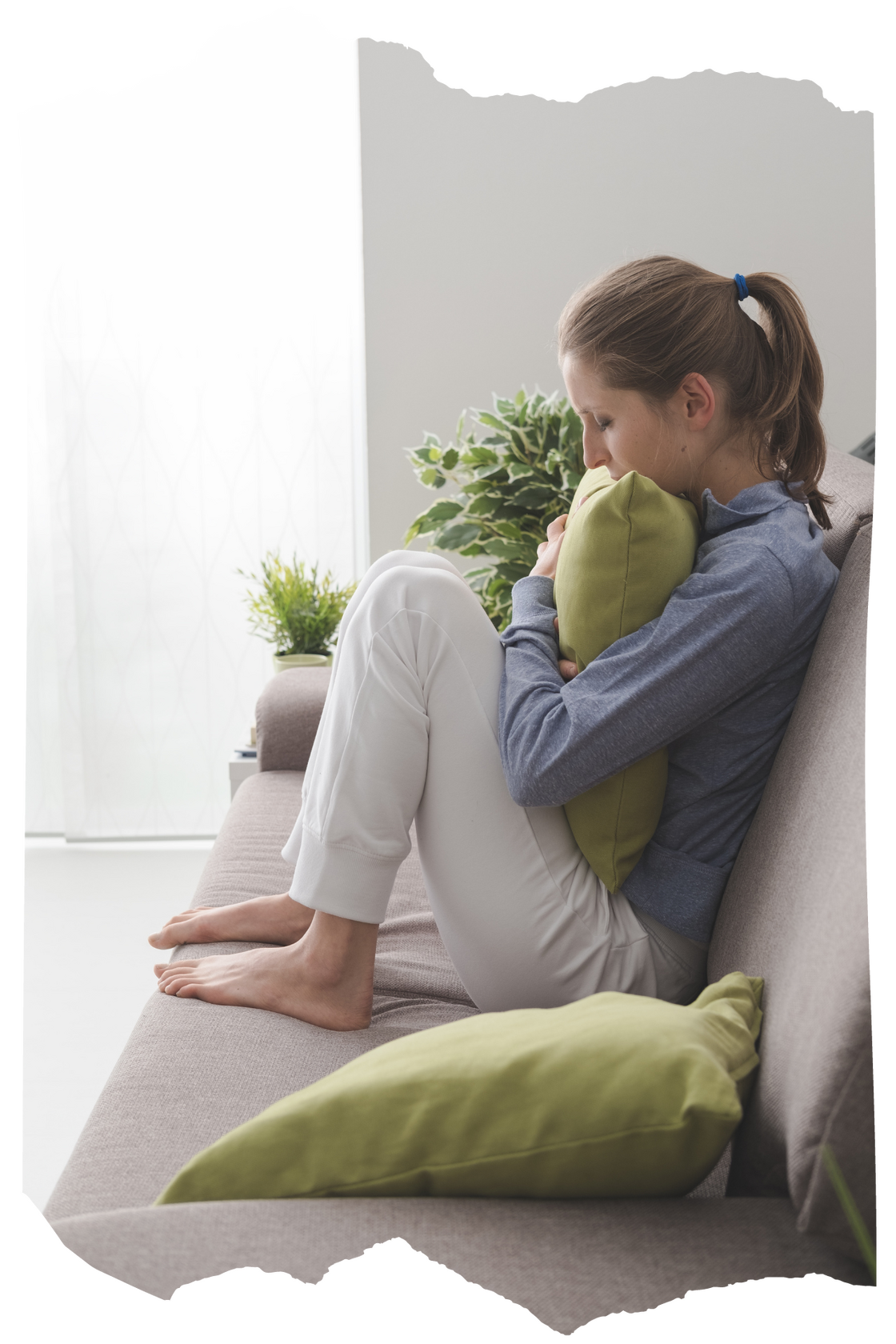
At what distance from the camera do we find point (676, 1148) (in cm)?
61

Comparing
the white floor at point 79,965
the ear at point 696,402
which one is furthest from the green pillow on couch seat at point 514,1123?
the white floor at point 79,965

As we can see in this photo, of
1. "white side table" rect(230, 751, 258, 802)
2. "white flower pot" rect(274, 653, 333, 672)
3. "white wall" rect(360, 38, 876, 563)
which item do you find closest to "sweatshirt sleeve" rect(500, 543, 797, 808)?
"white side table" rect(230, 751, 258, 802)

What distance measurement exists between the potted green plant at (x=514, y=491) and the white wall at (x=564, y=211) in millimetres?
721

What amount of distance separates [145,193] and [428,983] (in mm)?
2591

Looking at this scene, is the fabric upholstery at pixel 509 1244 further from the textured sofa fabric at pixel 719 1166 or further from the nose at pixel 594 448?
the nose at pixel 594 448

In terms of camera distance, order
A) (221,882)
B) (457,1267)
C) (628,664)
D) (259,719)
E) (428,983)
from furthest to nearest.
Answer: (259,719), (221,882), (428,983), (628,664), (457,1267)

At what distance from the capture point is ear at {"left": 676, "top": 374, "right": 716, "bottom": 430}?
3.59 feet

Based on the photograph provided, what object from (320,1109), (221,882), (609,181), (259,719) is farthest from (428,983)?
(609,181)

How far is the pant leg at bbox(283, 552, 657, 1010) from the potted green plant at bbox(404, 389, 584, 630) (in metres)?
1.21

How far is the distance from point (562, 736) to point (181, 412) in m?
2.41

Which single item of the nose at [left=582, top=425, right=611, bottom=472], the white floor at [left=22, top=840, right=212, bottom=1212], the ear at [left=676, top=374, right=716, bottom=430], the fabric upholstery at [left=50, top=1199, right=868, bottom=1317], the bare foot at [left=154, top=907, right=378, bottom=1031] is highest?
the ear at [left=676, top=374, right=716, bottom=430]

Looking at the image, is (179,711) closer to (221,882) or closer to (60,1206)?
(221,882)

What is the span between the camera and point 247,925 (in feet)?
4.30

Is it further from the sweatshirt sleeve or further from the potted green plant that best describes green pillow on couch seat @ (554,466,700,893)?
the potted green plant
